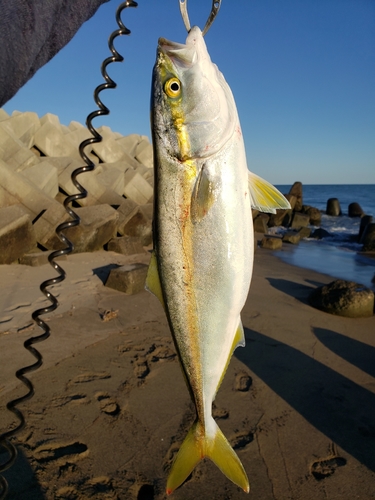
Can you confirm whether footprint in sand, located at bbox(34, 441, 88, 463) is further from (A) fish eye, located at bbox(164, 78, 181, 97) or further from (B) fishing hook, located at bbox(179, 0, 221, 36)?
(B) fishing hook, located at bbox(179, 0, 221, 36)

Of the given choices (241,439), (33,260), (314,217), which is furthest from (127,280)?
(314,217)

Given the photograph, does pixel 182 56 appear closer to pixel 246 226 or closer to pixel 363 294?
pixel 246 226

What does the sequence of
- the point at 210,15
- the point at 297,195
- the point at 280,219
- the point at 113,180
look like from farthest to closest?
the point at 297,195
the point at 280,219
the point at 113,180
the point at 210,15

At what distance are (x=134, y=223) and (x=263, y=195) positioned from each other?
1011cm

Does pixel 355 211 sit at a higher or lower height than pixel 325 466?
higher

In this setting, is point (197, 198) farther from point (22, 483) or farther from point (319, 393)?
point (319, 393)

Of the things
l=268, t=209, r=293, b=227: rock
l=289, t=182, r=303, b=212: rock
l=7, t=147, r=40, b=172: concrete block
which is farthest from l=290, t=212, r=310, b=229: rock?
l=7, t=147, r=40, b=172: concrete block

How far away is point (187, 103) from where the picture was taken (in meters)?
1.72

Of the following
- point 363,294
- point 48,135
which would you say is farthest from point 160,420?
point 48,135

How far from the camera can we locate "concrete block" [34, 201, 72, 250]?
345 inches

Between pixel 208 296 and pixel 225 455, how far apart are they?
2.65 feet

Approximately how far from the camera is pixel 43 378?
450 cm

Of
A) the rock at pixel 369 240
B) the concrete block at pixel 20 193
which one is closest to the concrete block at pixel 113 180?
the concrete block at pixel 20 193

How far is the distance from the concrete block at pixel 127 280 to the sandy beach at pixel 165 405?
20.0 inches
